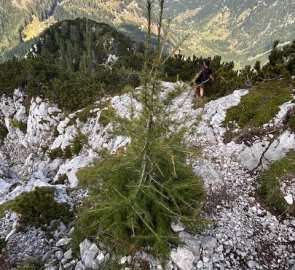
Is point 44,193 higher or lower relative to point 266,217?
lower

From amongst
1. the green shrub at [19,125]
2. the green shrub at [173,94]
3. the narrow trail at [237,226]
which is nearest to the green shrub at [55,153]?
the green shrub at [19,125]

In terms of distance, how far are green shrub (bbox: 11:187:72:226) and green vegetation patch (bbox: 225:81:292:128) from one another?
858 centimetres

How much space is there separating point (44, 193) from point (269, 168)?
9.43m

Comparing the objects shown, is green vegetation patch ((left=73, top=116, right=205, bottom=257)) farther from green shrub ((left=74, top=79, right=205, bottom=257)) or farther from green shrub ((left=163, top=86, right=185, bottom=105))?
green shrub ((left=163, top=86, right=185, bottom=105))

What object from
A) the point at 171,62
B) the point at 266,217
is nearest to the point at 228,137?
the point at 266,217

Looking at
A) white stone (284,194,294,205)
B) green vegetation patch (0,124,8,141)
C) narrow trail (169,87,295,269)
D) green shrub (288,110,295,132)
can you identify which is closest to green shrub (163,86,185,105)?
narrow trail (169,87,295,269)

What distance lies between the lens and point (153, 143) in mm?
9094

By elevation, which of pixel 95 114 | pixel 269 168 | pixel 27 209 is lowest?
pixel 95 114

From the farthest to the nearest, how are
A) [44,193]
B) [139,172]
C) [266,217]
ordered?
[44,193] < [266,217] < [139,172]

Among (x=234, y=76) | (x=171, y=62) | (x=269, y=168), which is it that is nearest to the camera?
(x=269, y=168)

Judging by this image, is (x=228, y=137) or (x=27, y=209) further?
(x=228, y=137)

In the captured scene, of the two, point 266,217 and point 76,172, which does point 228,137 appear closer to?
point 266,217

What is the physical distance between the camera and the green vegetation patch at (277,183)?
11906 millimetres

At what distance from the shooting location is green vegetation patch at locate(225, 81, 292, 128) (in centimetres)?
1574
